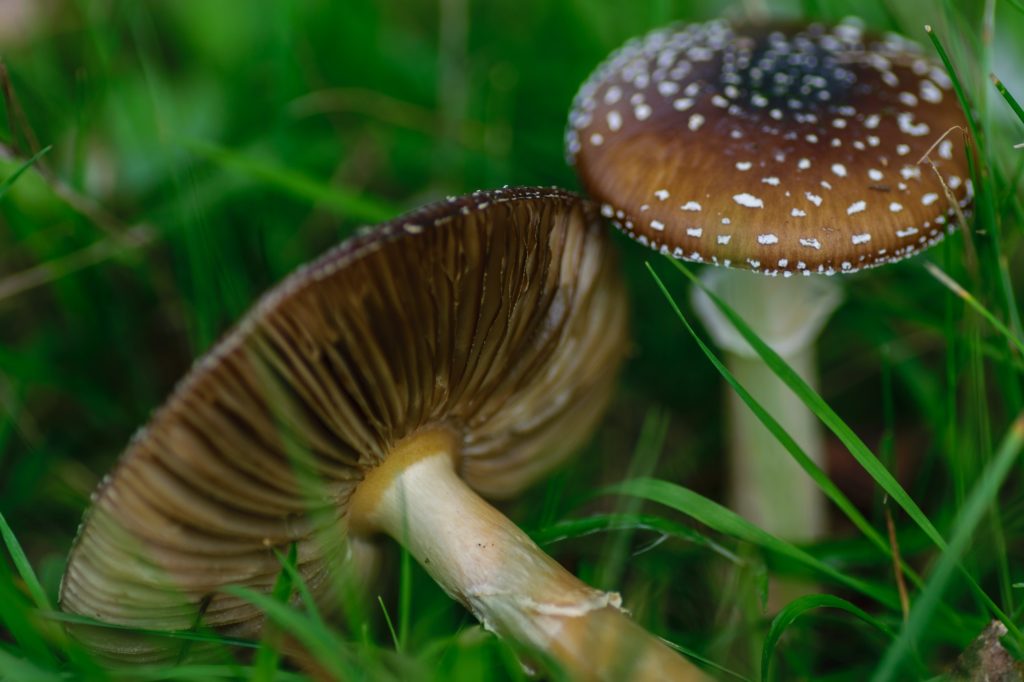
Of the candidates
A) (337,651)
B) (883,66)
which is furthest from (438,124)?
(337,651)

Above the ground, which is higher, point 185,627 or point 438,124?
point 438,124

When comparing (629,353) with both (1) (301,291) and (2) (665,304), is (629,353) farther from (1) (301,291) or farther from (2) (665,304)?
(1) (301,291)

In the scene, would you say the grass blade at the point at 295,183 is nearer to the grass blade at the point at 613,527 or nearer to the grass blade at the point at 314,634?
the grass blade at the point at 613,527

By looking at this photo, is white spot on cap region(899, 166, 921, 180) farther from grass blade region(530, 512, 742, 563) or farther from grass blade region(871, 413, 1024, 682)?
grass blade region(530, 512, 742, 563)

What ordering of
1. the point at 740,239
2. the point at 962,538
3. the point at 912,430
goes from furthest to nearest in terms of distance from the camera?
the point at 912,430
the point at 740,239
the point at 962,538

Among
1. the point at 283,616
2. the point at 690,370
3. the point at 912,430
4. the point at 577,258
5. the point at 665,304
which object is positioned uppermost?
the point at 577,258

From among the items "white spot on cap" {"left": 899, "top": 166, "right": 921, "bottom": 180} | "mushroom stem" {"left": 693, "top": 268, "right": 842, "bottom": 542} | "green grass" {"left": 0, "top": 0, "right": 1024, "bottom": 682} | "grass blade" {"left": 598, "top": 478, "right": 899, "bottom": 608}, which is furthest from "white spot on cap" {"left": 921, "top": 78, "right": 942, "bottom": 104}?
"grass blade" {"left": 598, "top": 478, "right": 899, "bottom": 608}

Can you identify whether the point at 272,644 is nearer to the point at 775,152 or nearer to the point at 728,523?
the point at 728,523
